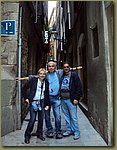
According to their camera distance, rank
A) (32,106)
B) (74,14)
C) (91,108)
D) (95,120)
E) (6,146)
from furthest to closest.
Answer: (74,14) → (91,108) → (95,120) → (32,106) → (6,146)

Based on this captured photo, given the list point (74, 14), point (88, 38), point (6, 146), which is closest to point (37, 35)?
point (74, 14)

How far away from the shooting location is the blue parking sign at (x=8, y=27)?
11.4 ft

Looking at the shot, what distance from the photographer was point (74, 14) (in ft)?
19.7

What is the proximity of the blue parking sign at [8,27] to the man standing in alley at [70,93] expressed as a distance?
2.76ft

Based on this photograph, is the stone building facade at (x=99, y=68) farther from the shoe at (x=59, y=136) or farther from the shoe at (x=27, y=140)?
the shoe at (x=27, y=140)

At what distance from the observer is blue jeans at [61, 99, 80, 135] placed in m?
3.50

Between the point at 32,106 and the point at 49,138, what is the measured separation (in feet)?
1.51

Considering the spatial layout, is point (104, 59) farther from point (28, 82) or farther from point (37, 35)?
point (37, 35)

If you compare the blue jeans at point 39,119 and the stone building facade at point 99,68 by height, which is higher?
the stone building facade at point 99,68

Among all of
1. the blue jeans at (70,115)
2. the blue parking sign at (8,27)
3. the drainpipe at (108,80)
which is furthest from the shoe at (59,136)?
the blue parking sign at (8,27)

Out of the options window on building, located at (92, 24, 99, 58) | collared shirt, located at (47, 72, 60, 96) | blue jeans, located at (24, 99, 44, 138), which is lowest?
blue jeans, located at (24, 99, 44, 138)

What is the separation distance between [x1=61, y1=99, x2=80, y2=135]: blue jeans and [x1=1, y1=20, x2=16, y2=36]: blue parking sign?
1144 millimetres

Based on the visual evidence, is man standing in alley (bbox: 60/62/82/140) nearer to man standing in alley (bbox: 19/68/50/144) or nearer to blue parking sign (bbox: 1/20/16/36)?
man standing in alley (bbox: 19/68/50/144)

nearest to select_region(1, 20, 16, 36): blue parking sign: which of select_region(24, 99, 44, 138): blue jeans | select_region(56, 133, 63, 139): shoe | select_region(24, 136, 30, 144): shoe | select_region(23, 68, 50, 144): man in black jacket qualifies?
select_region(23, 68, 50, 144): man in black jacket
